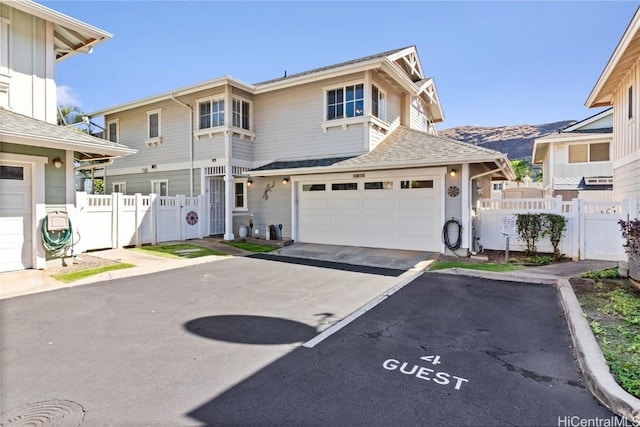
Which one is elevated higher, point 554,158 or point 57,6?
point 57,6

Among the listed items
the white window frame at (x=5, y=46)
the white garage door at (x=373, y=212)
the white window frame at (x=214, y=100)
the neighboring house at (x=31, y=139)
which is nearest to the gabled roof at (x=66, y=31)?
the neighboring house at (x=31, y=139)

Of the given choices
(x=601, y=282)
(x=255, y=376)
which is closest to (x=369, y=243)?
(x=601, y=282)

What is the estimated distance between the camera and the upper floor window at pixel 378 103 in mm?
12203

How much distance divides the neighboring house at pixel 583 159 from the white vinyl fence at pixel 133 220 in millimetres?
21296

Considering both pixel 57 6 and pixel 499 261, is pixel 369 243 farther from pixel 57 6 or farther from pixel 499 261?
pixel 57 6

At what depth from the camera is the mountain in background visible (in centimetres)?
9269

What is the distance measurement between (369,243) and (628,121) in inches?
314

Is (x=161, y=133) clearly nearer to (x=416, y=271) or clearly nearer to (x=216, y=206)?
(x=216, y=206)

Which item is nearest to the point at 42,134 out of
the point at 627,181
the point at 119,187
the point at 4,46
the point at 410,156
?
the point at 4,46

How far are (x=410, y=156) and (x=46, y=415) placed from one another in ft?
33.0

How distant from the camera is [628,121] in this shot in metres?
8.93

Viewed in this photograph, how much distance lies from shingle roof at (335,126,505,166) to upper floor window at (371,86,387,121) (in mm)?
971

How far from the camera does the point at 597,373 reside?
307 cm

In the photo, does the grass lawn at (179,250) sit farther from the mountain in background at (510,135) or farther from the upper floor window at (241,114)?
the mountain in background at (510,135)
